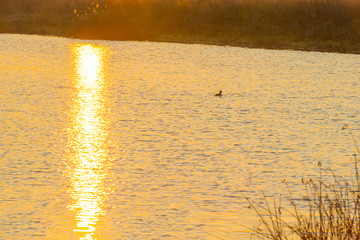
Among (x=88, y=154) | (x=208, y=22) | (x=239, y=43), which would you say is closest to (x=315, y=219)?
(x=88, y=154)

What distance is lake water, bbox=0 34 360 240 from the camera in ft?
29.9

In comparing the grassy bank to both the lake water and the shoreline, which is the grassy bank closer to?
the shoreline

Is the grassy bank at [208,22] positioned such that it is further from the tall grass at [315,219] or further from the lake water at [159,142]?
the tall grass at [315,219]

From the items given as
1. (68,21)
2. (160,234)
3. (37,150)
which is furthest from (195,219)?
(68,21)

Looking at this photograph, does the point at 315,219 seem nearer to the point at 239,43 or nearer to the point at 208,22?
the point at 239,43

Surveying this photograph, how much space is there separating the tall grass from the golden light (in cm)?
184

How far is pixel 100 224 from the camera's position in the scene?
8.77 meters

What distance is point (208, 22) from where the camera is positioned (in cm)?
4194

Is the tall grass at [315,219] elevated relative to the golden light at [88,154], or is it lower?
lower

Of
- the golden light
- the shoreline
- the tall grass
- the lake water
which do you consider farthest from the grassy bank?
the tall grass

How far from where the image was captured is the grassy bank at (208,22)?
123ft

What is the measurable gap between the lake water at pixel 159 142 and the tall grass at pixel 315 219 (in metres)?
0.27

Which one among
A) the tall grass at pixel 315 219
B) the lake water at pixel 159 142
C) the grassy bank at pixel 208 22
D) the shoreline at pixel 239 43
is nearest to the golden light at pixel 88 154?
the lake water at pixel 159 142

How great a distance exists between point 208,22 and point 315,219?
33.8m
